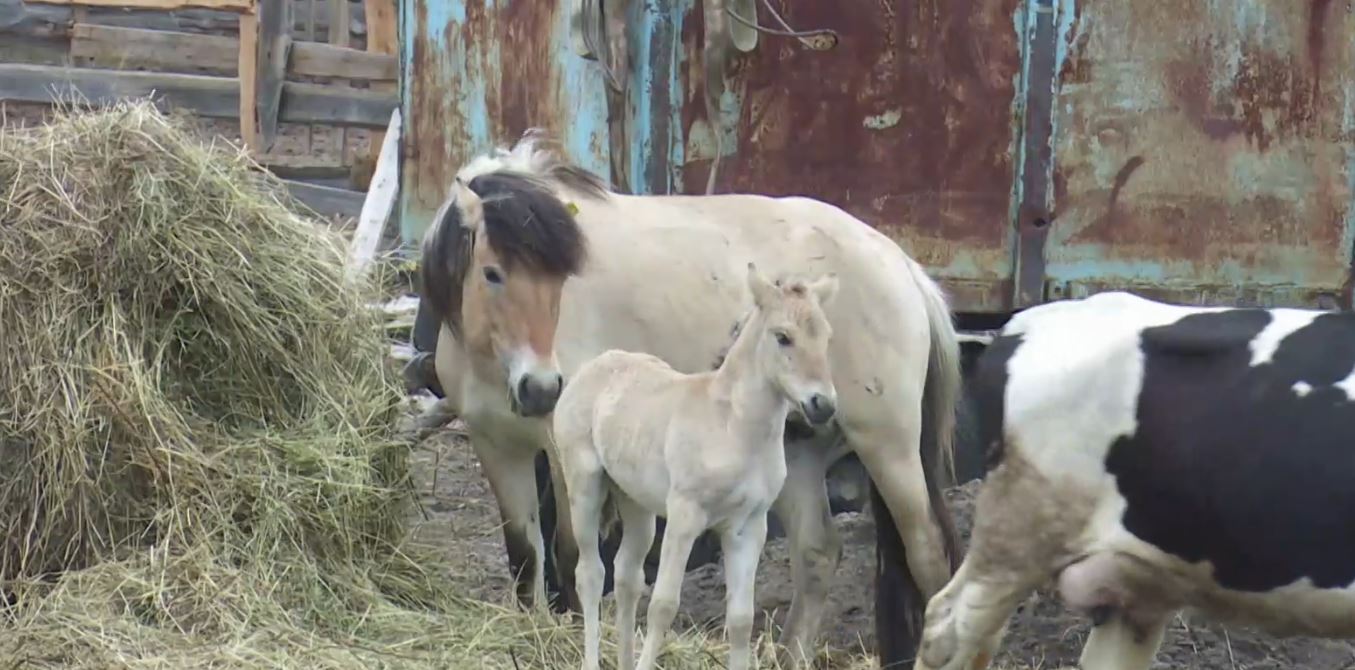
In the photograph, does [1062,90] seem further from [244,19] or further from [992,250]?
[244,19]

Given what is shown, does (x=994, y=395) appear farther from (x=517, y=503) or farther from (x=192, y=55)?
(x=192, y=55)

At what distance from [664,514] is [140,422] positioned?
76.3 inches

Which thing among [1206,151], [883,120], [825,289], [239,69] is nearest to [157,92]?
[239,69]

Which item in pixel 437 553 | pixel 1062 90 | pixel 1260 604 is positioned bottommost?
pixel 437 553

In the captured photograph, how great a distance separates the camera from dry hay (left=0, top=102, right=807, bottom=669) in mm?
5633

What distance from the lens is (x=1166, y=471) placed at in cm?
456

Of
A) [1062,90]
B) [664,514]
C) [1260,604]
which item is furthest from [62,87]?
[1260,604]

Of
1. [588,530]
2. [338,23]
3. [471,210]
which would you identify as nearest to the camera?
[588,530]

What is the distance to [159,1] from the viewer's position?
13.8m

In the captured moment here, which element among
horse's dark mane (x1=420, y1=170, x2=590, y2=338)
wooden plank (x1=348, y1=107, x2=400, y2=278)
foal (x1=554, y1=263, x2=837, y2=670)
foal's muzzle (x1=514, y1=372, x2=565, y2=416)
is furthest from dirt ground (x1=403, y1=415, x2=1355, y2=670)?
foal (x1=554, y1=263, x2=837, y2=670)

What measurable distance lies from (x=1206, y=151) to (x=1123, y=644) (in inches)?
105

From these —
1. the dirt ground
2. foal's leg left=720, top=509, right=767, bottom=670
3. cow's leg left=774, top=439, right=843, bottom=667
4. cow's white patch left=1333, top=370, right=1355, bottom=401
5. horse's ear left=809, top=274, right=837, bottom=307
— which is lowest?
the dirt ground

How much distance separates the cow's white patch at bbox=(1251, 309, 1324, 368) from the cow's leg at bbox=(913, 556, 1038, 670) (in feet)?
2.73

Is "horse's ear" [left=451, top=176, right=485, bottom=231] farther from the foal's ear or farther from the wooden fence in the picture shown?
the wooden fence
